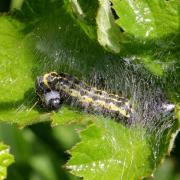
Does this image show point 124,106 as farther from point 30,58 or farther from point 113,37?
point 30,58

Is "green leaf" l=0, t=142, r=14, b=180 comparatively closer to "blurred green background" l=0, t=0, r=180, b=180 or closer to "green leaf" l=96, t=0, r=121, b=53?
"green leaf" l=96, t=0, r=121, b=53

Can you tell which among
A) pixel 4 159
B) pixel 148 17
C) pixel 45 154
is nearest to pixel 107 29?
pixel 148 17

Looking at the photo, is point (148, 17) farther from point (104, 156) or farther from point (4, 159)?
point (4, 159)

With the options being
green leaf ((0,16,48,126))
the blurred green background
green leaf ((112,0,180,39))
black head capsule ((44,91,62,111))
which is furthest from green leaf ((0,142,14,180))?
the blurred green background

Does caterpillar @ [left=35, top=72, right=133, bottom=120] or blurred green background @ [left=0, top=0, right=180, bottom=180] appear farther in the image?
blurred green background @ [left=0, top=0, right=180, bottom=180]

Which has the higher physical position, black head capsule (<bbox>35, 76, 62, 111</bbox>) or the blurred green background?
black head capsule (<bbox>35, 76, 62, 111</bbox>)

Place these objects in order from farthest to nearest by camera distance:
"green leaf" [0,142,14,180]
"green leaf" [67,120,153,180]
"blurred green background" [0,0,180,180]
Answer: "blurred green background" [0,0,180,180], "green leaf" [0,142,14,180], "green leaf" [67,120,153,180]
